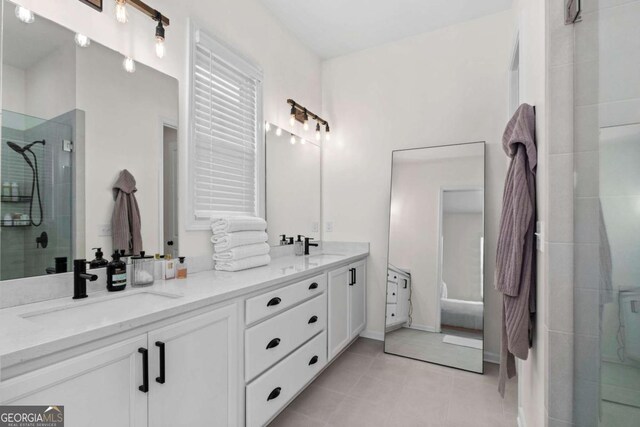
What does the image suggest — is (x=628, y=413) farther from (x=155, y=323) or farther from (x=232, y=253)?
(x=232, y=253)

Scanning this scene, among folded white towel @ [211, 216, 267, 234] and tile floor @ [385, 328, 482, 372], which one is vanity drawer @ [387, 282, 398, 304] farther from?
folded white towel @ [211, 216, 267, 234]

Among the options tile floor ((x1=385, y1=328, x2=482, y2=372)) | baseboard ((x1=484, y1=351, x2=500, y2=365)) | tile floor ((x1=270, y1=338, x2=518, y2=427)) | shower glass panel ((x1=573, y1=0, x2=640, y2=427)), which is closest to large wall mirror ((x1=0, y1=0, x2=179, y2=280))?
tile floor ((x1=270, y1=338, x2=518, y2=427))

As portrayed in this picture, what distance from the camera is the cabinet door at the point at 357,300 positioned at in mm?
2811

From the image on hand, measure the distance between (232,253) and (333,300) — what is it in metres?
0.94

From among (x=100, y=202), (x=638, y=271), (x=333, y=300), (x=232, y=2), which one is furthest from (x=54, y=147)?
(x=638, y=271)

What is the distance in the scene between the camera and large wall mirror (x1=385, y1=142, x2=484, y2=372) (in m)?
2.65

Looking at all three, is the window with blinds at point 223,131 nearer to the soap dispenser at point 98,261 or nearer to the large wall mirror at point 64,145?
the large wall mirror at point 64,145

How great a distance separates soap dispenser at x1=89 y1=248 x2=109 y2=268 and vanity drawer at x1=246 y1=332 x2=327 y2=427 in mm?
916

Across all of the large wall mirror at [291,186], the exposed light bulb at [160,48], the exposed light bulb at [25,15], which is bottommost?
the large wall mirror at [291,186]

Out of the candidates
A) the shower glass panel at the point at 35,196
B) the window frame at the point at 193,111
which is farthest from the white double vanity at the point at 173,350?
the window frame at the point at 193,111

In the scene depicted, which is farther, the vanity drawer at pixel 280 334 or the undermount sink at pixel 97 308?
the vanity drawer at pixel 280 334

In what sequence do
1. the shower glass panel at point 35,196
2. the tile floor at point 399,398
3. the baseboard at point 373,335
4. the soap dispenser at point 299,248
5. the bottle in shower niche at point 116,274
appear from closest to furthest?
the shower glass panel at point 35,196 < the bottle in shower niche at point 116,274 < the tile floor at point 399,398 < the soap dispenser at point 299,248 < the baseboard at point 373,335

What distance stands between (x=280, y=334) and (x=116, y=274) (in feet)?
2.96

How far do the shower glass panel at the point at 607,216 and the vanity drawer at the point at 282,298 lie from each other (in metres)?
1.33
